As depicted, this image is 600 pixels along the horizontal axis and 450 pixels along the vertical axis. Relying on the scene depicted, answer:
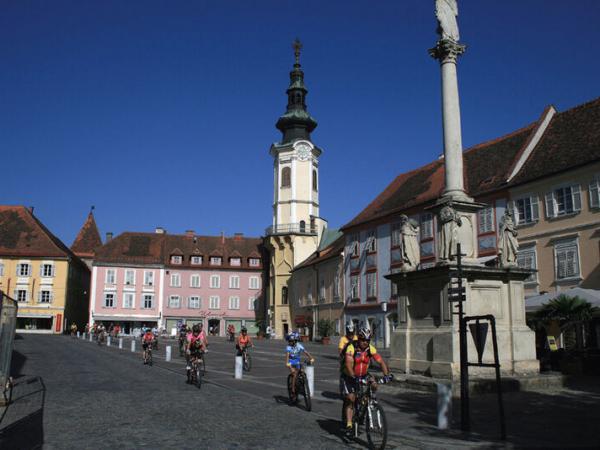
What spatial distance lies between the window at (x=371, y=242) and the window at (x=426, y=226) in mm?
5800

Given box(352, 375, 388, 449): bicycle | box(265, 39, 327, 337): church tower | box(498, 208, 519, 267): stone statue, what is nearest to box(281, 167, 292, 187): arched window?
box(265, 39, 327, 337): church tower

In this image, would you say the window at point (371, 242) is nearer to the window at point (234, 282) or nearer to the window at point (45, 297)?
the window at point (234, 282)

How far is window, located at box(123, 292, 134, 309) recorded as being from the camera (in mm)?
69062

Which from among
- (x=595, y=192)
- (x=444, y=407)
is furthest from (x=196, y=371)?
(x=595, y=192)

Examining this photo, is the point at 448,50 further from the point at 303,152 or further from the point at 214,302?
the point at 214,302

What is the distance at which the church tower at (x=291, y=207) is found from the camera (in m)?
64.9

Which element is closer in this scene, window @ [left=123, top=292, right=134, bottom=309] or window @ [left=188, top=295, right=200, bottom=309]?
window @ [left=123, top=292, right=134, bottom=309]

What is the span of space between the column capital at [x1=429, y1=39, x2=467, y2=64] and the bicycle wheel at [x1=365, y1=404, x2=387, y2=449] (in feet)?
35.5

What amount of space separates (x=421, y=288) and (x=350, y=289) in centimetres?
3231

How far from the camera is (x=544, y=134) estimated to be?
3328 centimetres

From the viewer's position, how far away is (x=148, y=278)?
2788 inches

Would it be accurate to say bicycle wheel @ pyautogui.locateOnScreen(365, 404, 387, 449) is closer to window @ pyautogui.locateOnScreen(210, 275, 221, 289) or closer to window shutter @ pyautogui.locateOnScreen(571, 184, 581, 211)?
window shutter @ pyautogui.locateOnScreen(571, 184, 581, 211)

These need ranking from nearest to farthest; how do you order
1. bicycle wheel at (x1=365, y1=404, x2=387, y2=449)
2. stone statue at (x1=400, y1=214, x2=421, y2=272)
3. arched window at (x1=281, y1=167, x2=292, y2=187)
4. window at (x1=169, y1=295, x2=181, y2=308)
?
bicycle wheel at (x1=365, y1=404, x2=387, y2=449), stone statue at (x1=400, y1=214, x2=421, y2=272), arched window at (x1=281, y1=167, x2=292, y2=187), window at (x1=169, y1=295, x2=181, y2=308)

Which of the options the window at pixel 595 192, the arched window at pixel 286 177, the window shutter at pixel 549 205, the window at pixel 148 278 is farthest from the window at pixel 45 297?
the window at pixel 595 192
